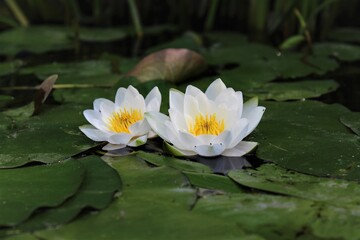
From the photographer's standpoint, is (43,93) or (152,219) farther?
(43,93)

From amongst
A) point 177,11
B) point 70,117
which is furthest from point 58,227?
point 177,11

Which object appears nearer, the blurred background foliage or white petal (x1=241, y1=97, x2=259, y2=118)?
white petal (x1=241, y1=97, x2=259, y2=118)

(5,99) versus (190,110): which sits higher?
(190,110)

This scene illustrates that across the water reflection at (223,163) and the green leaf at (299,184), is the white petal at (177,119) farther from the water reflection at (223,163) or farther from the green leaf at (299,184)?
the green leaf at (299,184)

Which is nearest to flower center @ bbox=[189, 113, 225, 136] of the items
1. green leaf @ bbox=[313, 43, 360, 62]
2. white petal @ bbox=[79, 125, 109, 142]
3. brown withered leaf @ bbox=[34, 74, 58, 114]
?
white petal @ bbox=[79, 125, 109, 142]

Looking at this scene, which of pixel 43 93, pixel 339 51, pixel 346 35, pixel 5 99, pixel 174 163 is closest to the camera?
pixel 174 163

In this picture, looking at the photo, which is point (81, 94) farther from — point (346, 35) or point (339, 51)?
point (346, 35)

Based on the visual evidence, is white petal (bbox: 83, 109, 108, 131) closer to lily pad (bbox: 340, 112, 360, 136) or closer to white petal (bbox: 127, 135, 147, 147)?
white petal (bbox: 127, 135, 147, 147)

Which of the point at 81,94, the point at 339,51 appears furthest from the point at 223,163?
the point at 339,51
